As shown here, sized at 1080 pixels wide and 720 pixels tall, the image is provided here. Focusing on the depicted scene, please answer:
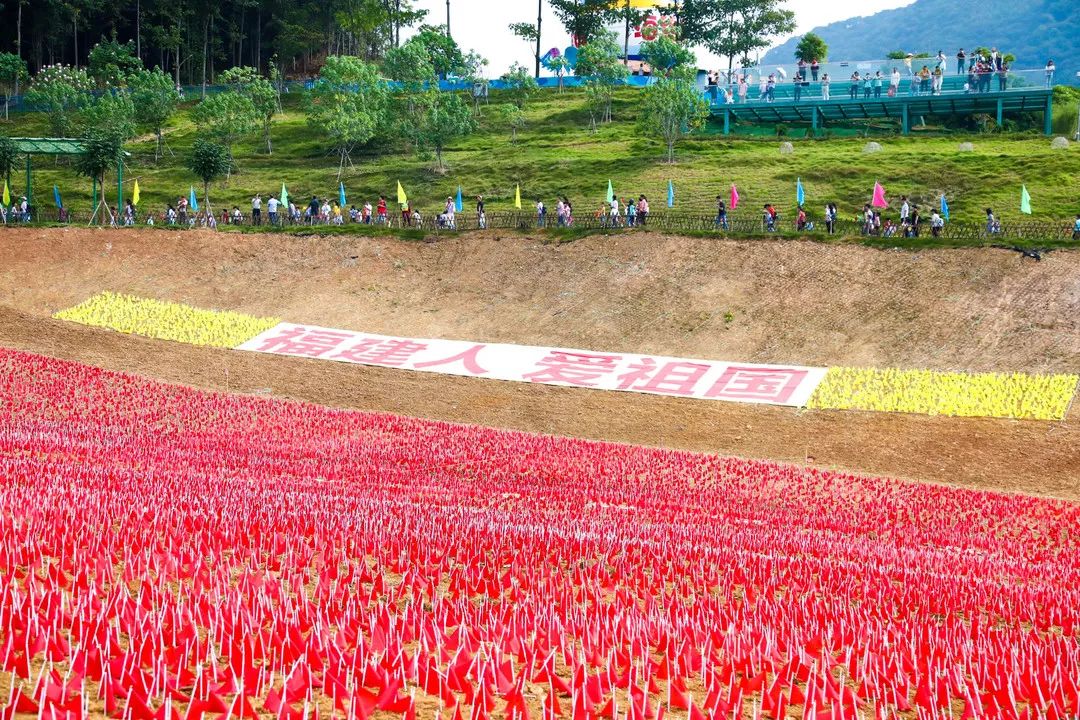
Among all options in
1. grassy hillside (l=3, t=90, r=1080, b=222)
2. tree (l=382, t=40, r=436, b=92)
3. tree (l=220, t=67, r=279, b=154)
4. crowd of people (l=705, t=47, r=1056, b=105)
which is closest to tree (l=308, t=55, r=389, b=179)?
grassy hillside (l=3, t=90, r=1080, b=222)

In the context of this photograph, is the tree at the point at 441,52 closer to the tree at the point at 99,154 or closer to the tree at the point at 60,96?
the tree at the point at 60,96

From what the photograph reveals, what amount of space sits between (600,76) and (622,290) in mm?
45021

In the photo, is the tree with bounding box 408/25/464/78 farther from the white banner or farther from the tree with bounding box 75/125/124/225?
the white banner

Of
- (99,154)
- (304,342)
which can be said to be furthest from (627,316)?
(99,154)

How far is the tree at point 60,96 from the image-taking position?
81000 millimetres

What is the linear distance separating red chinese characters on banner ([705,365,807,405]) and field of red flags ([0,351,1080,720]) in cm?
1166

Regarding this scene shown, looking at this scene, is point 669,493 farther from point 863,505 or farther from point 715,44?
point 715,44

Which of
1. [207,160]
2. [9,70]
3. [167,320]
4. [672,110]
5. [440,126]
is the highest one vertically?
[9,70]

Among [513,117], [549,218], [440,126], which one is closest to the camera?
[549,218]

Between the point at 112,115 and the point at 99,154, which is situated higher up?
→ the point at 112,115

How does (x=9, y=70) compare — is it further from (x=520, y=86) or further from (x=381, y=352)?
(x=381, y=352)

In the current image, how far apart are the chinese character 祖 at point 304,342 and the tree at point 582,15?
7387 centimetres

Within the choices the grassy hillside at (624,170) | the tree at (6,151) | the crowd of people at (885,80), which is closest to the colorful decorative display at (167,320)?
the tree at (6,151)

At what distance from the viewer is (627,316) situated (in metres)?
40.8
